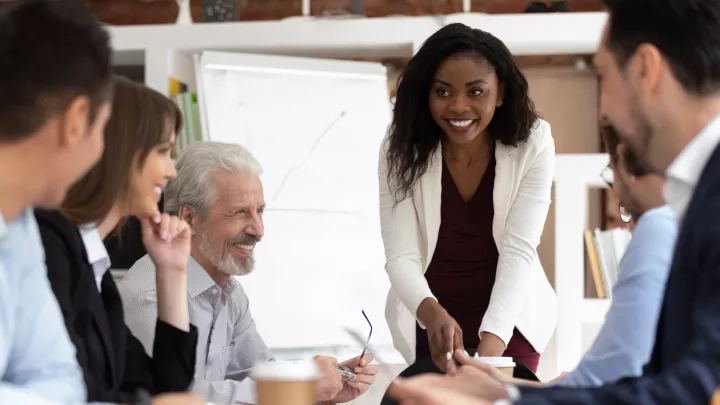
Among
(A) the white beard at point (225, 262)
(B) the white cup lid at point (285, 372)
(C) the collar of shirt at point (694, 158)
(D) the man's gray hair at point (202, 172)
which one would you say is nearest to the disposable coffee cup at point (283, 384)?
(B) the white cup lid at point (285, 372)

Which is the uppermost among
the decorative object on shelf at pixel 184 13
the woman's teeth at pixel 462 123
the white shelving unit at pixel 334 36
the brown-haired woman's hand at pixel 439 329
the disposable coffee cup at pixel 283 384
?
the decorative object on shelf at pixel 184 13

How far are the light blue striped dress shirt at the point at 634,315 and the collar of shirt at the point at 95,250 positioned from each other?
0.76 meters

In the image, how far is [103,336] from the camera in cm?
151

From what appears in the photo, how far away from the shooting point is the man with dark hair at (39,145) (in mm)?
1137

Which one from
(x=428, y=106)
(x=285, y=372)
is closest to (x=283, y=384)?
(x=285, y=372)

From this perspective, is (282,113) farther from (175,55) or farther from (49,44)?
(49,44)

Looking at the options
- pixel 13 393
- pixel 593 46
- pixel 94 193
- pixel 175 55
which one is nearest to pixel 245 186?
pixel 94 193

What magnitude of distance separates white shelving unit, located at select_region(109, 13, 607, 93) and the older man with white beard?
1.41m

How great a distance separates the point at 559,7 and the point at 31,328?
288 centimetres

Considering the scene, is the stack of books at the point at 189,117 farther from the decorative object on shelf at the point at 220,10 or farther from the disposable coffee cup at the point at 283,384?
the disposable coffee cup at the point at 283,384

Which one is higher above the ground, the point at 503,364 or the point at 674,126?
the point at 674,126

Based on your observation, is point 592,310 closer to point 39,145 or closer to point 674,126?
point 674,126

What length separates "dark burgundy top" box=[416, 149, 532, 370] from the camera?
2.55 meters

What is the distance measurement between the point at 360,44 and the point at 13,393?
2.81m
